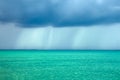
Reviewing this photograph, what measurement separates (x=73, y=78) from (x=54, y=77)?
2.40 feet

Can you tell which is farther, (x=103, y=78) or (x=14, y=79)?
(x=103, y=78)

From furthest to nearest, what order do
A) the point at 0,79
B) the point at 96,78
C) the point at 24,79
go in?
the point at 96,78 < the point at 24,79 < the point at 0,79

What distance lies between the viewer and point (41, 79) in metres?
9.05

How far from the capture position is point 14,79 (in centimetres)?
791

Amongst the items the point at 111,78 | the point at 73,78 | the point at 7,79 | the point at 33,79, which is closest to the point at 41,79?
the point at 33,79

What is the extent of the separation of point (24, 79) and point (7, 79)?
3.43ft

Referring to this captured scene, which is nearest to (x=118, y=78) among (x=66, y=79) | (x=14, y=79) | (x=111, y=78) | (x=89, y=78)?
(x=111, y=78)

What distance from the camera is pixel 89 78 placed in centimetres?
937

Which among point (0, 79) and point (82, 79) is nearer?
point (0, 79)

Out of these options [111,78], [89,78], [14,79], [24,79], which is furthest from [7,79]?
[111,78]

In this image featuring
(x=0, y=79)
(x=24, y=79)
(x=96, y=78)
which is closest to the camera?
(x=0, y=79)

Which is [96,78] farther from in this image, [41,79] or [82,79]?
[41,79]

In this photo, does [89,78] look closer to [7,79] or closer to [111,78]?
[111,78]

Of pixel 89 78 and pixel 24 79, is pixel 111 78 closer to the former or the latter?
pixel 89 78
